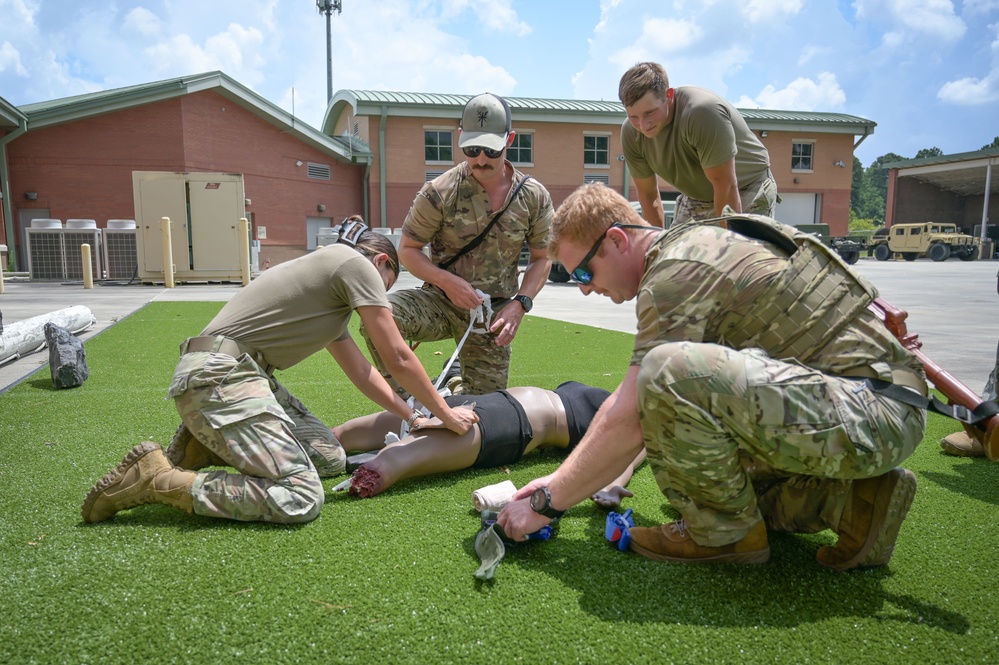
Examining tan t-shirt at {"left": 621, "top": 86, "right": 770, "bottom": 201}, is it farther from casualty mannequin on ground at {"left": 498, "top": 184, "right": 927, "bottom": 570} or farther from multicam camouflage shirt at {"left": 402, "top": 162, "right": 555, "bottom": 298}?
casualty mannequin on ground at {"left": 498, "top": 184, "right": 927, "bottom": 570}

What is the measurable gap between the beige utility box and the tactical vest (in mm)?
15935

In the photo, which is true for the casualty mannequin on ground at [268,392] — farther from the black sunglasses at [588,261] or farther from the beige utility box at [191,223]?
the beige utility box at [191,223]

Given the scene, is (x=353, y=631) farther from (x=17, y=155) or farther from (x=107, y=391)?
(x=17, y=155)

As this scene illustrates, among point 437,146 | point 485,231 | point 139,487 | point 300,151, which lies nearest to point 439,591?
point 139,487

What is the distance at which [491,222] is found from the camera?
13.3 feet

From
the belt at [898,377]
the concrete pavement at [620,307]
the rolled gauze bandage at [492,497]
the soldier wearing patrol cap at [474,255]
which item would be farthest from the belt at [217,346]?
the concrete pavement at [620,307]

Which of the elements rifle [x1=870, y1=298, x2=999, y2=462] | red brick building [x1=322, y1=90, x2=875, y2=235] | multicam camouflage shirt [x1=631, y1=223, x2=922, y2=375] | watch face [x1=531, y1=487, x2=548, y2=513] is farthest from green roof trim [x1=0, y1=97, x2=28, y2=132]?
rifle [x1=870, y1=298, x2=999, y2=462]

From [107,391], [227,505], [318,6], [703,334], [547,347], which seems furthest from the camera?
[318,6]

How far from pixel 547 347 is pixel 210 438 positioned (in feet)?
15.3

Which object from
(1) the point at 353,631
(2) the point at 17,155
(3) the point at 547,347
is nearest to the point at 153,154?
(2) the point at 17,155

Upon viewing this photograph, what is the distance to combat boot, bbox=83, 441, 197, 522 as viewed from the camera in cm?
243

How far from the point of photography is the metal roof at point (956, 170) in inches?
1364

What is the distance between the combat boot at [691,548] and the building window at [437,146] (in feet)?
88.8

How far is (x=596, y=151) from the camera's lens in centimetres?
2970
